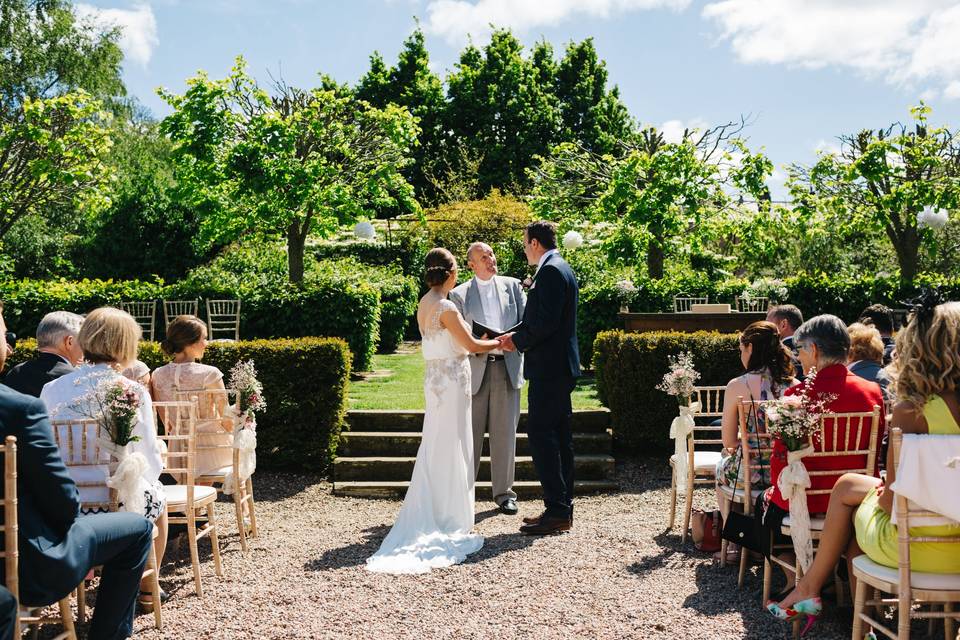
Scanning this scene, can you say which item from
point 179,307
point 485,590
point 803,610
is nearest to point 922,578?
point 803,610

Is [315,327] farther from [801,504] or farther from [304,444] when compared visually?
[801,504]

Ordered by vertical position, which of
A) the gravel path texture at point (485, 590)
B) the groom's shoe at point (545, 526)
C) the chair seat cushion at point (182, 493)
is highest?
the chair seat cushion at point (182, 493)

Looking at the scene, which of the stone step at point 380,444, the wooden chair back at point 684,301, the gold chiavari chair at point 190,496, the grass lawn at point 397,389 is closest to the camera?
the gold chiavari chair at point 190,496

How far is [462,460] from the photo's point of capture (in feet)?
18.9

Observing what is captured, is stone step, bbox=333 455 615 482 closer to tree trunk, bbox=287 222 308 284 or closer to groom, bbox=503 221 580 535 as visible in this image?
groom, bbox=503 221 580 535

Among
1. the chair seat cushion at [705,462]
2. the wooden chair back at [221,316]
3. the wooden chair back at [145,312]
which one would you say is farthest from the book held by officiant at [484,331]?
the wooden chair back at [145,312]

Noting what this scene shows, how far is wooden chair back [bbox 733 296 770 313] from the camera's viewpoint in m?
14.1

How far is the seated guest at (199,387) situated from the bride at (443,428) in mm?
1319

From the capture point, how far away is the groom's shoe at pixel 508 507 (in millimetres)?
6434

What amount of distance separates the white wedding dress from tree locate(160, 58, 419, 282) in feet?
29.0

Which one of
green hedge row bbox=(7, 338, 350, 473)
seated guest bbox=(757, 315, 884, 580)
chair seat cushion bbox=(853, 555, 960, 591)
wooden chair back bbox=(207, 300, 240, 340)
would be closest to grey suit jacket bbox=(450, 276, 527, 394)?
green hedge row bbox=(7, 338, 350, 473)

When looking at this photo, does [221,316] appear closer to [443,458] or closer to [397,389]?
[397,389]

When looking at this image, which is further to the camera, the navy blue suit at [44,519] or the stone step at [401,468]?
the stone step at [401,468]

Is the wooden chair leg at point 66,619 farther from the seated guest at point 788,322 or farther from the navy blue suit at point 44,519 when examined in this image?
the seated guest at point 788,322
